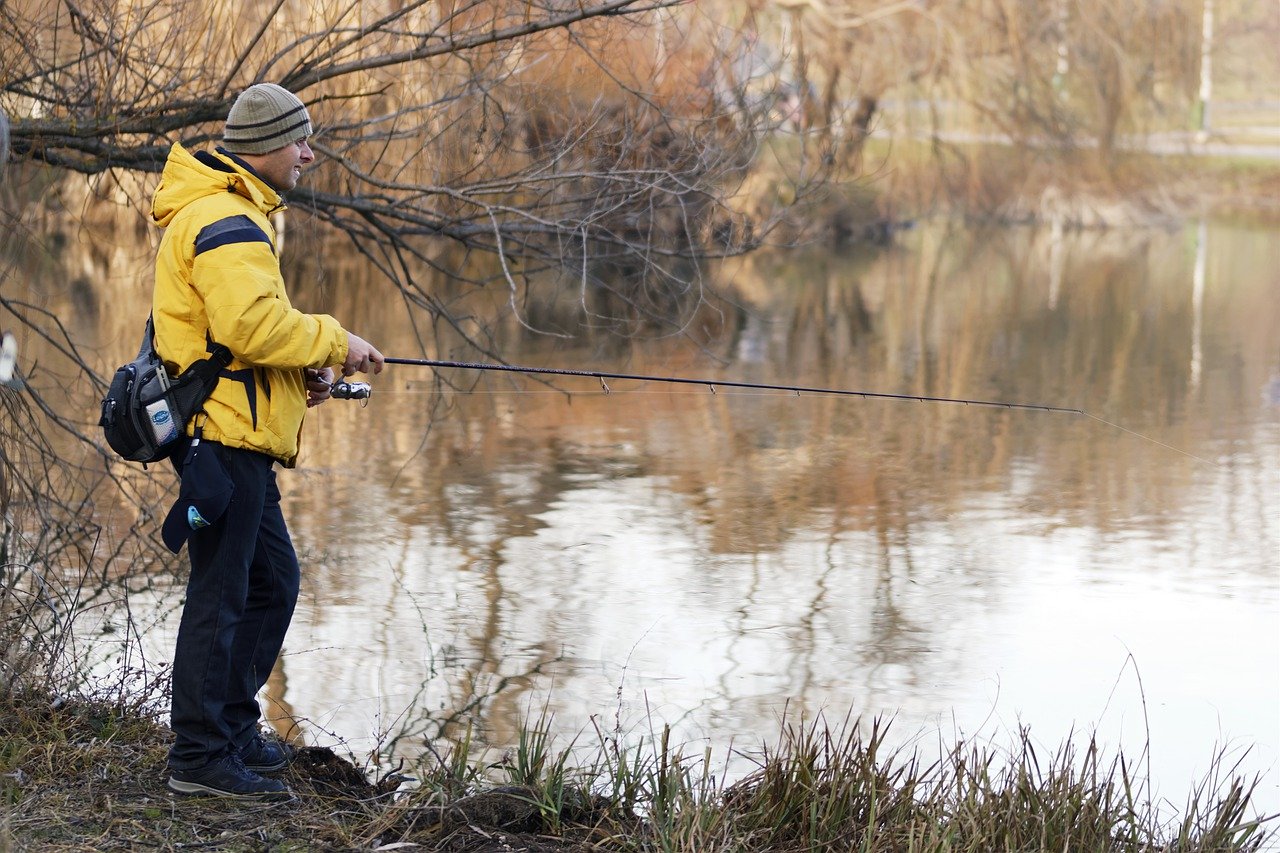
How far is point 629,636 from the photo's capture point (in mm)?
5648

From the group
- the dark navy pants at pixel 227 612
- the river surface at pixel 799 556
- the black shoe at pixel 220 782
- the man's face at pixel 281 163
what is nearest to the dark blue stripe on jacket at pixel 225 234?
the man's face at pixel 281 163

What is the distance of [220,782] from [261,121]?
4.59 ft

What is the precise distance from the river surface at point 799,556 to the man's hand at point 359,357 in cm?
131

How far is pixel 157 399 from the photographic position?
126 inches

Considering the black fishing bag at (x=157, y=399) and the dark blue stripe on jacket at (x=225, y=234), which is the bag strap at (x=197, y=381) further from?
the dark blue stripe on jacket at (x=225, y=234)

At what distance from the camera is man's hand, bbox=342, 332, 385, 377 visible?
10.9 ft

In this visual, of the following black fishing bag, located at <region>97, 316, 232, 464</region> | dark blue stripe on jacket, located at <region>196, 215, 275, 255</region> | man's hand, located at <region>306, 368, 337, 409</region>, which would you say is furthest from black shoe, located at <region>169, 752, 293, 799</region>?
dark blue stripe on jacket, located at <region>196, 215, 275, 255</region>

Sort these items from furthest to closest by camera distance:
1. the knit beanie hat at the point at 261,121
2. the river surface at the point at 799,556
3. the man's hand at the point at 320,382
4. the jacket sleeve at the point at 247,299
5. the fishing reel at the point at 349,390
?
the river surface at the point at 799,556 → the fishing reel at the point at 349,390 → the man's hand at the point at 320,382 → the knit beanie hat at the point at 261,121 → the jacket sleeve at the point at 247,299

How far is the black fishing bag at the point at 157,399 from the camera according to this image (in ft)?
10.5

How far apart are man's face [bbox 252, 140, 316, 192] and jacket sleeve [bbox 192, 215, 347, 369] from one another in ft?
0.58

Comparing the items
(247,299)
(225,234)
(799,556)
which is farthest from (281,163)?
(799,556)

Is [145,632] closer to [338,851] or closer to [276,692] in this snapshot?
[276,692]

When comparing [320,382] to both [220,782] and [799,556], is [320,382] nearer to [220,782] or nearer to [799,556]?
[220,782]

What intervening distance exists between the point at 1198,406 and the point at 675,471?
4.03 meters
